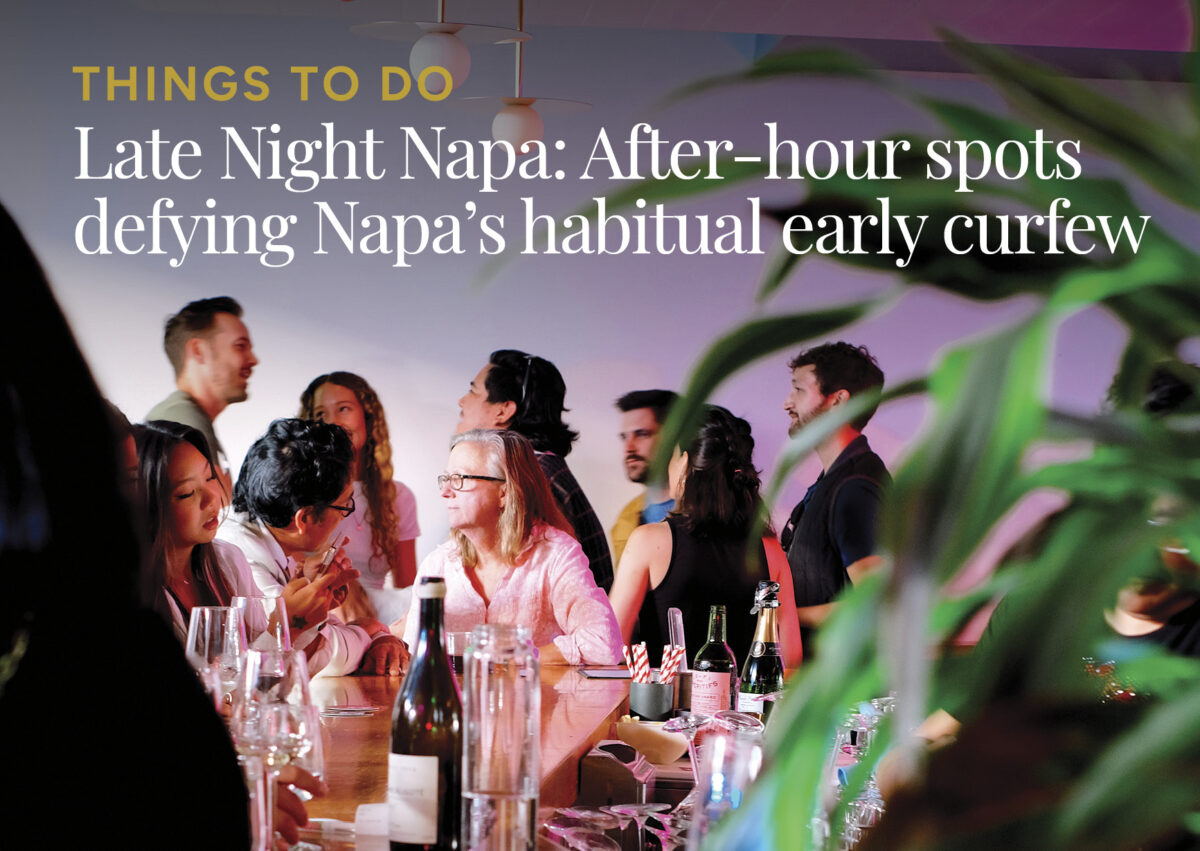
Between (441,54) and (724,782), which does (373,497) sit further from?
(724,782)

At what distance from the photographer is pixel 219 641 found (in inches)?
74.5

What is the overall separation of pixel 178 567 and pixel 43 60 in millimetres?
3680

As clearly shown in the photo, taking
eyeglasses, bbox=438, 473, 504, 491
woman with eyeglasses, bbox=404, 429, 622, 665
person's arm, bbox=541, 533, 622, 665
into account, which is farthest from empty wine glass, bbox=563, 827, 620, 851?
eyeglasses, bbox=438, 473, 504, 491

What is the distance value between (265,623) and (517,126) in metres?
2.11

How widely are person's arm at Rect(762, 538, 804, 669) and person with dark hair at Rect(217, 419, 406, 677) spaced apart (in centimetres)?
117

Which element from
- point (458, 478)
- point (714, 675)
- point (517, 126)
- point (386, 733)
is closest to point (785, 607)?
point (458, 478)

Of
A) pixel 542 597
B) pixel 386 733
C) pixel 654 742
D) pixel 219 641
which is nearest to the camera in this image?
pixel 219 641

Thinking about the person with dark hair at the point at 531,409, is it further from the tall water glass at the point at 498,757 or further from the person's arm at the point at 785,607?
the tall water glass at the point at 498,757

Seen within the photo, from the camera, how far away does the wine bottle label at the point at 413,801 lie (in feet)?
3.78

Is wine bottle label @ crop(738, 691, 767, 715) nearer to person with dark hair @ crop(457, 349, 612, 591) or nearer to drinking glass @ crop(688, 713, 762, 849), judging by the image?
drinking glass @ crop(688, 713, 762, 849)

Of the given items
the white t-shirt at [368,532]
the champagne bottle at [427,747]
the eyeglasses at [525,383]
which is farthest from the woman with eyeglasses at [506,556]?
the champagne bottle at [427,747]

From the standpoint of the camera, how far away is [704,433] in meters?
3.66

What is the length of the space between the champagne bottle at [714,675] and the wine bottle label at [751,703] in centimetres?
4

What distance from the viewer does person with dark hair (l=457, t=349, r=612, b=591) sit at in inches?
203
